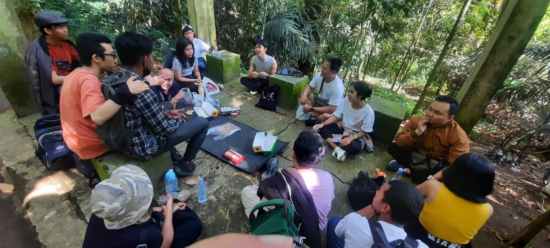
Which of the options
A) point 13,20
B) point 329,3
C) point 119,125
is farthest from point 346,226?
point 329,3

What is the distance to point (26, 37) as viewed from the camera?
11.4ft

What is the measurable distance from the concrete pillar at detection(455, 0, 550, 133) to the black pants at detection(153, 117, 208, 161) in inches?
141

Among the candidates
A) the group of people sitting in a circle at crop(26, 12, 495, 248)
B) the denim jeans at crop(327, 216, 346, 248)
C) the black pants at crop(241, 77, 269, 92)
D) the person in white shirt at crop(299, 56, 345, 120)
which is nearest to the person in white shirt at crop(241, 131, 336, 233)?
the group of people sitting in a circle at crop(26, 12, 495, 248)

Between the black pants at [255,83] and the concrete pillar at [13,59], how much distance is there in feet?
11.5

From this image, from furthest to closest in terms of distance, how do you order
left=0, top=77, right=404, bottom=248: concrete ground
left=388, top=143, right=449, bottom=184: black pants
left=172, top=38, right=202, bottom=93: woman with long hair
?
left=172, top=38, right=202, bottom=93: woman with long hair < left=388, top=143, right=449, bottom=184: black pants < left=0, top=77, right=404, bottom=248: concrete ground

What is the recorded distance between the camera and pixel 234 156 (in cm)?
316

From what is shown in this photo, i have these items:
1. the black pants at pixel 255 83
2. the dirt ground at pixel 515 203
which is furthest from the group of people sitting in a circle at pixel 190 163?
the black pants at pixel 255 83

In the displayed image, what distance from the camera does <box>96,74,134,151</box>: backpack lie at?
1.83 meters

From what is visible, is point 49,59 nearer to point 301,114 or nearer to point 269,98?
point 269,98

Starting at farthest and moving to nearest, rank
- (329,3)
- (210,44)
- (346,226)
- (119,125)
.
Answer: (329,3)
(210,44)
(119,125)
(346,226)

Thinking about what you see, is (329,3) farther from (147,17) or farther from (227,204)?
(227,204)

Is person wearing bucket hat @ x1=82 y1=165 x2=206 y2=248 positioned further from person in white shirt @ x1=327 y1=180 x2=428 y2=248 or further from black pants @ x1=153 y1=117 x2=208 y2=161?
person in white shirt @ x1=327 y1=180 x2=428 y2=248

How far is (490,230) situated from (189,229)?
3908mm

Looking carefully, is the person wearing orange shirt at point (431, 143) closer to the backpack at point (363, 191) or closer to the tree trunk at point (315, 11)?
the backpack at point (363, 191)
